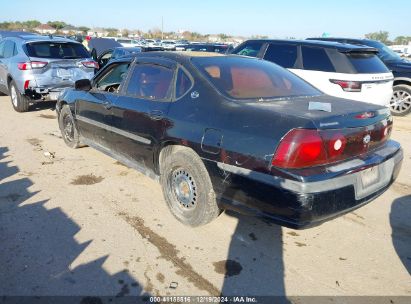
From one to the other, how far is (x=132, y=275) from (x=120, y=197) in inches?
57.8

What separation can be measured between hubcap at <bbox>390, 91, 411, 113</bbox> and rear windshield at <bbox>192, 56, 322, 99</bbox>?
245 inches

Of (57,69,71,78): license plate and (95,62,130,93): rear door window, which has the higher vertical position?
(95,62,130,93): rear door window

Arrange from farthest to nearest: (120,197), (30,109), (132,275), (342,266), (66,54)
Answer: (30,109) → (66,54) → (120,197) → (342,266) → (132,275)

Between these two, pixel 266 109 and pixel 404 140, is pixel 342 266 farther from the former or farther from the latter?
pixel 404 140

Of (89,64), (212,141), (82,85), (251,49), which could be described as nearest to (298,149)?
(212,141)

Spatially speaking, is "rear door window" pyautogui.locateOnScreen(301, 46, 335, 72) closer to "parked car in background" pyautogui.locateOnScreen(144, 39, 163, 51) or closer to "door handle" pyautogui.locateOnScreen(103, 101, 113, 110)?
"door handle" pyautogui.locateOnScreen(103, 101, 113, 110)

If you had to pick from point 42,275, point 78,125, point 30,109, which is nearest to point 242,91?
point 42,275

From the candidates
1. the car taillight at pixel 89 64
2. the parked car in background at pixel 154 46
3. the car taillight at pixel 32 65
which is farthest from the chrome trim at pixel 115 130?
the parked car in background at pixel 154 46

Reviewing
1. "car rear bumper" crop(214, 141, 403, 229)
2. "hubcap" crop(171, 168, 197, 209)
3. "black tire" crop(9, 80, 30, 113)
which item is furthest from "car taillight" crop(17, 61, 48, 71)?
"car rear bumper" crop(214, 141, 403, 229)

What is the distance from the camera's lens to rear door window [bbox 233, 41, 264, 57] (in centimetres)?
758

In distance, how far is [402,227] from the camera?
3.55 m

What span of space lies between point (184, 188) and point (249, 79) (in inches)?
48.5

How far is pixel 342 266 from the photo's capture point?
2.93m

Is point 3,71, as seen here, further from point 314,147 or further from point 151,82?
point 314,147
